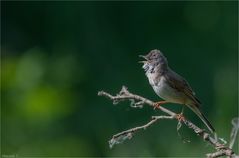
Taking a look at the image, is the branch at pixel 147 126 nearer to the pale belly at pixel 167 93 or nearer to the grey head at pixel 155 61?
the pale belly at pixel 167 93

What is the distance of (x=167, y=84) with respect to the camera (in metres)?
7.18

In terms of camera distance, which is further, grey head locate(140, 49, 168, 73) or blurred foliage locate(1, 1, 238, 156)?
blurred foliage locate(1, 1, 238, 156)

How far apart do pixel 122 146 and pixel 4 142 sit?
1836 mm

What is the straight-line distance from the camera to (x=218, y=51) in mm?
16438

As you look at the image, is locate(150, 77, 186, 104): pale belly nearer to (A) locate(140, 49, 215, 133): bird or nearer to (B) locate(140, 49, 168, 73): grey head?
(A) locate(140, 49, 215, 133): bird

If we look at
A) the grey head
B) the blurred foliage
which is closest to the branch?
the grey head

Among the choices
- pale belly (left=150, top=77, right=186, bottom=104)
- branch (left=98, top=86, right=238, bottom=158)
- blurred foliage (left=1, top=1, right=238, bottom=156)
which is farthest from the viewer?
blurred foliage (left=1, top=1, right=238, bottom=156)

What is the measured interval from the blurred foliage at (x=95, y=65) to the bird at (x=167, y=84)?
214 cm

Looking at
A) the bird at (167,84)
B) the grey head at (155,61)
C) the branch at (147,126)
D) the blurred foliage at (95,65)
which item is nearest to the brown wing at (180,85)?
the bird at (167,84)

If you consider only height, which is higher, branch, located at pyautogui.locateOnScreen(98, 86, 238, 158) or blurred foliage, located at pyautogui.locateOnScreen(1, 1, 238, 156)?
branch, located at pyautogui.locateOnScreen(98, 86, 238, 158)

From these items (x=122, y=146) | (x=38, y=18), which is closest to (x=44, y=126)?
(x=122, y=146)

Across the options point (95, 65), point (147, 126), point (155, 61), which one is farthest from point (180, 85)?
point (95, 65)

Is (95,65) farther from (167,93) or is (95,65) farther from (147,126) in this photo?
(147,126)

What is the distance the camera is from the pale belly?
7098 mm
